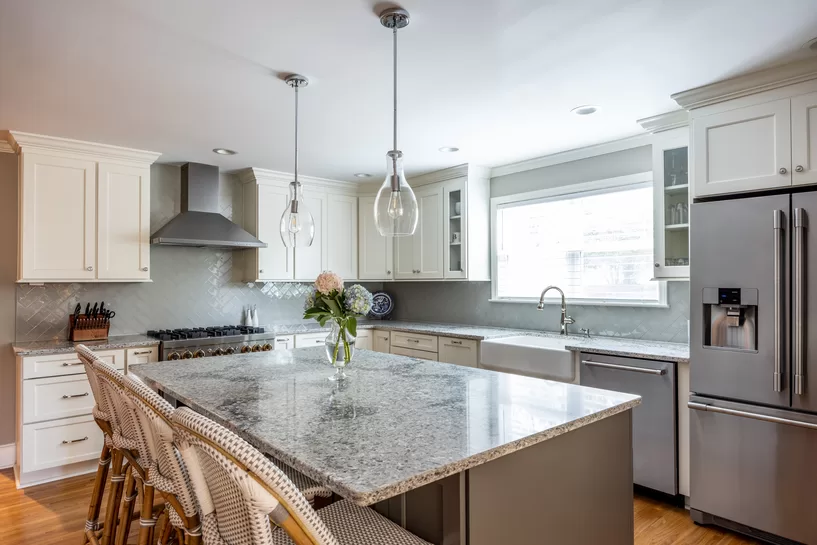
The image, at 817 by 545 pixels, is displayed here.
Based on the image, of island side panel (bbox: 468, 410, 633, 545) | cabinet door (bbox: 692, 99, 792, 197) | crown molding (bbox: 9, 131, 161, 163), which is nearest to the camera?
island side panel (bbox: 468, 410, 633, 545)

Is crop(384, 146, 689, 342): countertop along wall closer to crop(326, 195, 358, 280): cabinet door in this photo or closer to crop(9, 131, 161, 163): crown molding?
crop(326, 195, 358, 280): cabinet door

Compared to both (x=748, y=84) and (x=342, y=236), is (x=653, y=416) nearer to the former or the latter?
(x=748, y=84)

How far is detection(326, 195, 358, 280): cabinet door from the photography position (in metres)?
5.06

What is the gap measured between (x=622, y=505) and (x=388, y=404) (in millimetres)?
951

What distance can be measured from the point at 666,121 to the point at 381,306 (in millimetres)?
3410

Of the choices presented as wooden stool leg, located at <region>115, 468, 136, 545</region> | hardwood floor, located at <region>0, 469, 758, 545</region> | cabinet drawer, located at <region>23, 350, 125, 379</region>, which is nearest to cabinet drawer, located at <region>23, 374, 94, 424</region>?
cabinet drawer, located at <region>23, 350, 125, 379</region>

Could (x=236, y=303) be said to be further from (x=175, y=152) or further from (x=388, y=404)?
(x=388, y=404)

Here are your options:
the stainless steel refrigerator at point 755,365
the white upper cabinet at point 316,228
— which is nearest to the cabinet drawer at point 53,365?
the white upper cabinet at point 316,228

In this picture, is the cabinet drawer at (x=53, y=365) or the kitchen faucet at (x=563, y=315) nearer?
the cabinet drawer at (x=53, y=365)

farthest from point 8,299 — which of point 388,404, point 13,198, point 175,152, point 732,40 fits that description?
point 732,40

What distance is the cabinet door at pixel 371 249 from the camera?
5.16 meters

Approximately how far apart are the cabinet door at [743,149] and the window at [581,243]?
0.86 metres

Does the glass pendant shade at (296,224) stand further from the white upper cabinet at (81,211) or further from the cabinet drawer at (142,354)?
the white upper cabinet at (81,211)

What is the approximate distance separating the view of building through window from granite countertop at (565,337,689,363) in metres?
0.36
